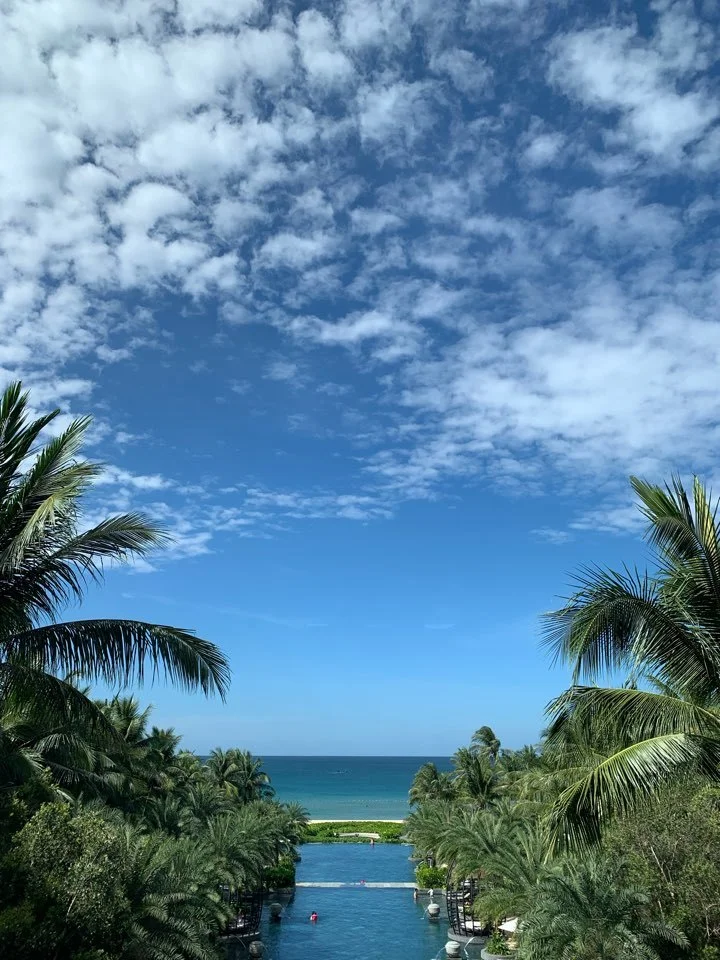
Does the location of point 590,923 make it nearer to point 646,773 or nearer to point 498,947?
point 646,773

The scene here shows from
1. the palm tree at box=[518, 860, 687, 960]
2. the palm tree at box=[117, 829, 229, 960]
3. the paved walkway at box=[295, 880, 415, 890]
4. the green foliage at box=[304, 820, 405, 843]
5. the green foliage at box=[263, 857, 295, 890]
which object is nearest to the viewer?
the palm tree at box=[518, 860, 687, 960]

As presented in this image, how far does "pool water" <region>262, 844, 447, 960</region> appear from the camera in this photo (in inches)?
1358

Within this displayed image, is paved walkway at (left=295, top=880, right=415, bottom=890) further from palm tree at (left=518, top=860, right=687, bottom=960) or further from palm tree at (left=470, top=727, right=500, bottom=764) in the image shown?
palm tree at (left=518, top=860, right=687, bottom=960)

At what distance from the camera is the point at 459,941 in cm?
3600

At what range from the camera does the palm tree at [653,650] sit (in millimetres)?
9023

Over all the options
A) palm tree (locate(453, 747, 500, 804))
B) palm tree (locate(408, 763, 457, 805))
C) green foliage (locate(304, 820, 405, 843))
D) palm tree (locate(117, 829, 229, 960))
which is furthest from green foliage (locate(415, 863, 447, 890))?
palm tree (locate(117, 829, 229, 960))

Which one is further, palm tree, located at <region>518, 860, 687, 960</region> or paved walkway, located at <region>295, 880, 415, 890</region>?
paved walkway, located at <region>295, 880, 415, 890</region>

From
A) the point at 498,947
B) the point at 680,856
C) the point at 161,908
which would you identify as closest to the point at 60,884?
the point at 161,908

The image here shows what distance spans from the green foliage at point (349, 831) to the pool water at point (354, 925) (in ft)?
66.8

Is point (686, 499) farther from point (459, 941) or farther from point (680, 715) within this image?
point (459, 941)

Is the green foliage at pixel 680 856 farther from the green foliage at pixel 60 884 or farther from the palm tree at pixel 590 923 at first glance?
the green foliage at pixel 60 884

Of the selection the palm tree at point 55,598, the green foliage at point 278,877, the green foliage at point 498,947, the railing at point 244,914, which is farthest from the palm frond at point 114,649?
the green foliage at point 278,877

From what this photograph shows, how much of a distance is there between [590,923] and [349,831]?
8598 centimetres

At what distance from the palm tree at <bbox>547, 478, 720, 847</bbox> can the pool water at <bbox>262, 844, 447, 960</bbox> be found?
2879cm
